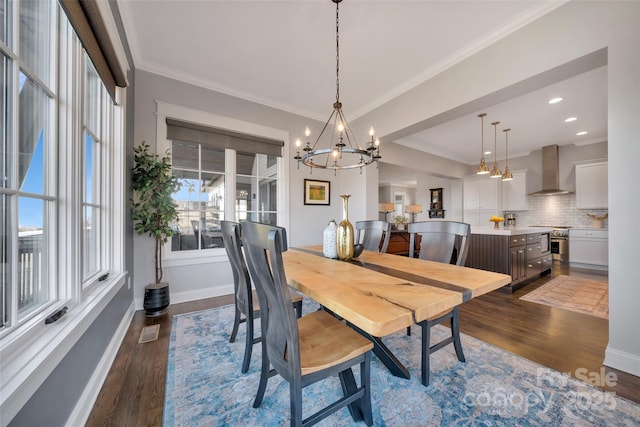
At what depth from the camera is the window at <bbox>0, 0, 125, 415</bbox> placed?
90 centimetres

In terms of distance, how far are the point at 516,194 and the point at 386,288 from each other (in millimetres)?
Answer: 6850

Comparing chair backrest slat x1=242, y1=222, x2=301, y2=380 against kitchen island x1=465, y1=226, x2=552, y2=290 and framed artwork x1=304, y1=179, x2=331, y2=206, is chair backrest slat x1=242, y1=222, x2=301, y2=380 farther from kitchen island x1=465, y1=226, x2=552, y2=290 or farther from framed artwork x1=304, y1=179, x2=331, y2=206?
kitchen island x1=465, y1=226, x2=552, y2=290

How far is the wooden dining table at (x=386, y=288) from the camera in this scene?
888mm

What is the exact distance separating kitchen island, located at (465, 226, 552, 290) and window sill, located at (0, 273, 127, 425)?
177 inches

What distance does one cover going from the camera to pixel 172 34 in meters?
2.34

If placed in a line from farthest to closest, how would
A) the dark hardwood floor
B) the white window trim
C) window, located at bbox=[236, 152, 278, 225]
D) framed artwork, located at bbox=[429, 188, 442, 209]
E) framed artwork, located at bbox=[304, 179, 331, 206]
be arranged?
framed artwork, located at bbox=[429, 188, 442, 209]
framed artwork, located at bbox=[304, 179, 331, 206]
window, located at bbox=[236, 152, 278, 225]
the white window trim
the dark hardwood floor

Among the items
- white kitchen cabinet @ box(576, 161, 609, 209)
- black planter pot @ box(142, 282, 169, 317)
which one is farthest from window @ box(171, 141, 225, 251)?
white kitchen cabinet @ box(576, 161, 609, 209)

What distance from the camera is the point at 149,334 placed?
2.19 metres

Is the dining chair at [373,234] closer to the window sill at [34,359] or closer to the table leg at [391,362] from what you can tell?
the table leg at [391,362]

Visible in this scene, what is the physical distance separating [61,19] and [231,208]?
2.24 meters

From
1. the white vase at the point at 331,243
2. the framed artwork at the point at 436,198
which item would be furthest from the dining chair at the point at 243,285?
the framed artwork at the point at 436,198

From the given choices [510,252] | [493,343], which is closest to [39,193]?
[493,343]

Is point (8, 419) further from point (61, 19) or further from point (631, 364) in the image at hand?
point (631, 364)

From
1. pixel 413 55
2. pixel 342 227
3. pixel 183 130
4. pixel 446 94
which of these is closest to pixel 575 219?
pixel 446 94
